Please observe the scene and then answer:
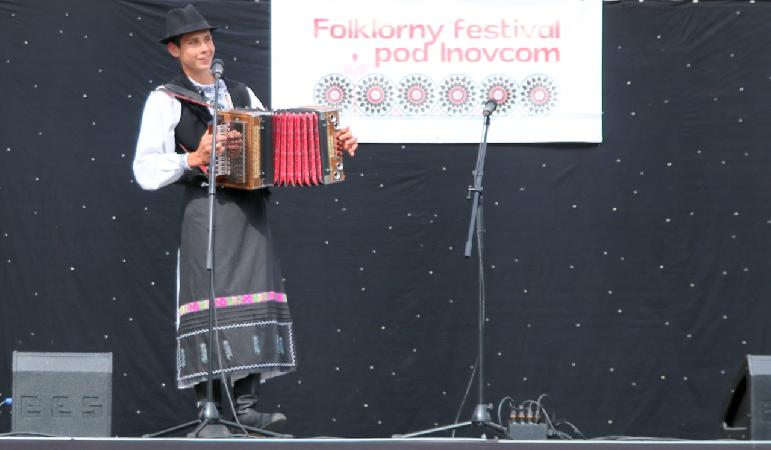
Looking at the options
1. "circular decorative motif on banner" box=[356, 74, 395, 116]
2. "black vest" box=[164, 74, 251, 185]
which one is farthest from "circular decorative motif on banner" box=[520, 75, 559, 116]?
"black vest" box=[164, 74, 251, 185]

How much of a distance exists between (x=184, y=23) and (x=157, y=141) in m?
0.49

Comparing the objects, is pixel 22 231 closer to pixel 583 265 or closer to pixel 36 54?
pixel 36 54

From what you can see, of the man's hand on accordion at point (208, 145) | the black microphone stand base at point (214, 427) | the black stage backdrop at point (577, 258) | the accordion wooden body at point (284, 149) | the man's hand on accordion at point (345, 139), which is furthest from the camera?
the black stage backdrop at point (577, 258)

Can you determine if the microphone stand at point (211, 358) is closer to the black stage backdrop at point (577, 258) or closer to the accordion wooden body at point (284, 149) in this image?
the accordion wooden body at point (284, 149)

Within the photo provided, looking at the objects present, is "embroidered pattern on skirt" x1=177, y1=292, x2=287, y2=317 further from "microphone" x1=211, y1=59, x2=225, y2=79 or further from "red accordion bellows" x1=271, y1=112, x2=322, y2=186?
"microphone" x1=211, y1=59, x2=225, y2=79

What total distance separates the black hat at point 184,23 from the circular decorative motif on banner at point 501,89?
1592 millimetres

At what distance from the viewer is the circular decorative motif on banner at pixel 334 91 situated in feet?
21.2

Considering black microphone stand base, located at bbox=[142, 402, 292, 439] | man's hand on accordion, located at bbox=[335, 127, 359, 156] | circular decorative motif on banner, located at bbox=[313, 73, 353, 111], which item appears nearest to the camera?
black microphone stand base, located at bbox=[142, 402, 292, 439]

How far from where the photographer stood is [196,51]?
211 inches

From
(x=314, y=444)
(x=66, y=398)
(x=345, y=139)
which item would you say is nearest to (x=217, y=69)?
(x=345, y=139)

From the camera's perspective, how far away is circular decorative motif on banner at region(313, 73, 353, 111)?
645 cm

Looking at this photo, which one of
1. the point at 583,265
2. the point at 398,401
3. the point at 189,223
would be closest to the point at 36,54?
the point at 189,223

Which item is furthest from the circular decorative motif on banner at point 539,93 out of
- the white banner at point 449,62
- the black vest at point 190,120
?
the black vest at point 190,120

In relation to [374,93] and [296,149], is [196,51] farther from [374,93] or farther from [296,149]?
[374,93]
